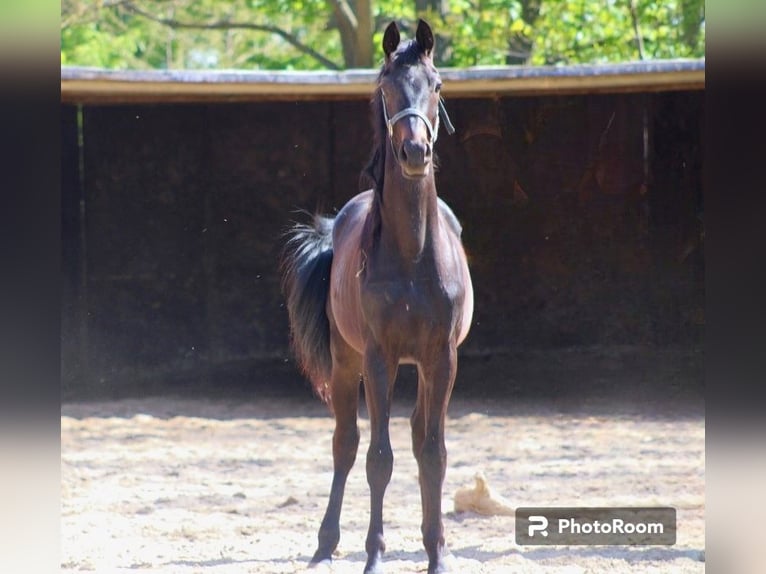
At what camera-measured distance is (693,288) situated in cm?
925

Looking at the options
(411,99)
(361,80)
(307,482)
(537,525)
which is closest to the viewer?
(411,99)

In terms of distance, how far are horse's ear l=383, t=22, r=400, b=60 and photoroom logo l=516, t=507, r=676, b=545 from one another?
6.37 feet

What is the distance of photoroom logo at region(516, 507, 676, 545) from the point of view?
481cm

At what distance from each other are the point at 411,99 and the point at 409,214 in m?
0.46

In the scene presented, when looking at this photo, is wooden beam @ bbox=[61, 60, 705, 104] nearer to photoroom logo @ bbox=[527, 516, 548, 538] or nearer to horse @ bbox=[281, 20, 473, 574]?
horse @ bbox=[281, 20, 473, 574]

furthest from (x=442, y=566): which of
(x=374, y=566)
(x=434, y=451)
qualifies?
(x=434, y=451)

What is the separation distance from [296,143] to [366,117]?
623 millimetres

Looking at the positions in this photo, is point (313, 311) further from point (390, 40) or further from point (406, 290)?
point (390, 40)

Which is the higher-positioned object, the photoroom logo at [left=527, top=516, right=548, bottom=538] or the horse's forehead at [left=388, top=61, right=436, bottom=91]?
the horse's forehead at [left=388, top=61, right=436, bottom=91]

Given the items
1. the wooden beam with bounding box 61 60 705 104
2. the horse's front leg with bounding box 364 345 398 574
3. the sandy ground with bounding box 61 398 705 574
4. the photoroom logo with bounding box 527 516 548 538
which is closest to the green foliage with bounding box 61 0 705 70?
the wooden beam with bounding box 61 60 705 104

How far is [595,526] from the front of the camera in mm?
5082

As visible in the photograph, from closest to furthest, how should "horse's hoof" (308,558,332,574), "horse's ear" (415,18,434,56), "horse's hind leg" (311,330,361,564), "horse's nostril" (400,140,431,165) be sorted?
"horse's nostril" (400,140,431,165), "horse's ear" (415,18,434,56), "horse's hoof" (308,558,332,574), "horse's hind leg" (311,330,361,564)

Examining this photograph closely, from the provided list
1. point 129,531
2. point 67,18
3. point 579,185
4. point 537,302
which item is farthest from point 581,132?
point 67,18

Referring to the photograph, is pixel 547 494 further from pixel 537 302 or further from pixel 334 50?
pixel 334 50
